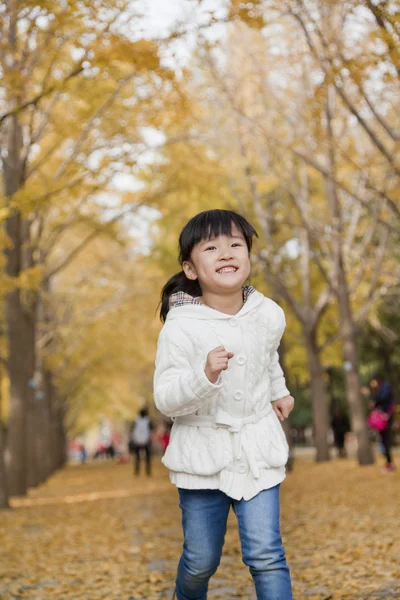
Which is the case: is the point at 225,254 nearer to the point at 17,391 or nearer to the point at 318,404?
the point at 17,391

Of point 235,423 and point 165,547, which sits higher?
point 235,423

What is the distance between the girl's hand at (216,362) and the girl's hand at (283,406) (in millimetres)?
524

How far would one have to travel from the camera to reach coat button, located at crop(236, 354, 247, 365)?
11.4ft

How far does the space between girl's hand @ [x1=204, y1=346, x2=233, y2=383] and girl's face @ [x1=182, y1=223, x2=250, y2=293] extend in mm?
365

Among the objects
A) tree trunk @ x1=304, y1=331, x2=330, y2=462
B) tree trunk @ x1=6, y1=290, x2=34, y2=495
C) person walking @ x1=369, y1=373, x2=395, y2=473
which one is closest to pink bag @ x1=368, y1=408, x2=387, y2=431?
person walking @ x1=369, y1=373, x2=395, y2=473

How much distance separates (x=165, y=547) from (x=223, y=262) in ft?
15.4

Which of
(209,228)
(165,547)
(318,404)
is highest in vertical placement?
(209,228)

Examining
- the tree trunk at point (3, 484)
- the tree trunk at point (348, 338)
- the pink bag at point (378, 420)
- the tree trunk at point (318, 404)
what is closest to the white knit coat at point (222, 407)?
the tree trunk at point (3, 484)

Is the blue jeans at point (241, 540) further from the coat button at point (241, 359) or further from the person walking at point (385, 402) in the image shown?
the person walking at point (385, 402)

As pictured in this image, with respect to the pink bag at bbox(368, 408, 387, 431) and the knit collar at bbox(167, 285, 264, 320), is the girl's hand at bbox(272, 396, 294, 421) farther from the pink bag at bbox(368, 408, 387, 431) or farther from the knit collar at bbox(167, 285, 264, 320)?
the pink bag at bbox(368, 408, 387, 431)

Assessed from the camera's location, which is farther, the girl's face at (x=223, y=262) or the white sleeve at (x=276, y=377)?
the white sleeve at (x=276, y=377)

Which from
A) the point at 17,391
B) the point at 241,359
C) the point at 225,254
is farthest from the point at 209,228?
the point at 17,391

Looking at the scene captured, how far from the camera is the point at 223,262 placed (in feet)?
11.5

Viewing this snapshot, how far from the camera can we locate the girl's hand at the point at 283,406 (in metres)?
3.68
